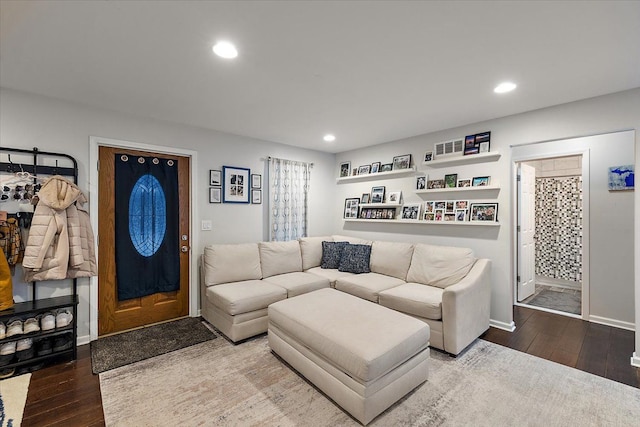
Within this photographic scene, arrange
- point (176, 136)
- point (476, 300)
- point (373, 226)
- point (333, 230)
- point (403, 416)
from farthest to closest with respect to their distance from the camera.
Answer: point (333, 230) → point (373, 226) → point (176, 136) → point (476, 300) → point (403, 416)

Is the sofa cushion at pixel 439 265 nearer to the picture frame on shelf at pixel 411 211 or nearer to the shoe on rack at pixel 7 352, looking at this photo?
the picture frame on shelf at pixel 411 211

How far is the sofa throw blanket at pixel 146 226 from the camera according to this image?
317cm

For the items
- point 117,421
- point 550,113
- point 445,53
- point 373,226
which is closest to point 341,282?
point 373,226

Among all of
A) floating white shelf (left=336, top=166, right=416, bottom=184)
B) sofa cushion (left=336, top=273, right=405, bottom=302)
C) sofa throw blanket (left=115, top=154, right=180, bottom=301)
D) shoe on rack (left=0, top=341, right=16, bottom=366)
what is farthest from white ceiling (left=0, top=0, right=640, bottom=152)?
shoe on rack (left=0, top=341, right=16, bottom=366)

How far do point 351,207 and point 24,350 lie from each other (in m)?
4.16

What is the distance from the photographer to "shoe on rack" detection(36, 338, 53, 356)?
8.05 feet

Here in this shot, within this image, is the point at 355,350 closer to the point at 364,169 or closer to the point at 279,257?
the point at 279,257

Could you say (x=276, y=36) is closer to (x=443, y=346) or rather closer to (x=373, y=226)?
(x=443, y=346)

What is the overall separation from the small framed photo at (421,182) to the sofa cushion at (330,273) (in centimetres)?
157

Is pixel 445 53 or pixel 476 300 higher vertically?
pixel 445 53

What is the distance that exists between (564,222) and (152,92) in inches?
243

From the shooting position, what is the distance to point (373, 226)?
4.66 m

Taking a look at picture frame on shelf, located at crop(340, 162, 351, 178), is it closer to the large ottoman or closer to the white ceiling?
the white ceiling

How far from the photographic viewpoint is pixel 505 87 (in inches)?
98.2
